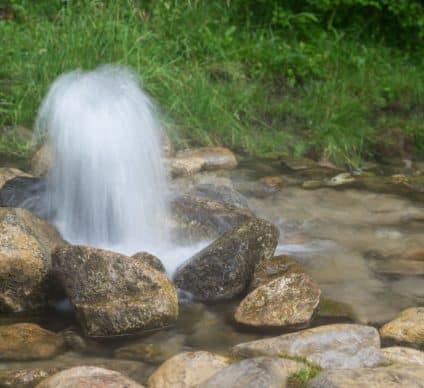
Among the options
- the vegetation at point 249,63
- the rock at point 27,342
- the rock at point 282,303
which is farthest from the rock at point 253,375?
the vegetation at point 249,63

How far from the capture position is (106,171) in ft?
18.2

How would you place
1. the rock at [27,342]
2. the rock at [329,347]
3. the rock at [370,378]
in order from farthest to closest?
the rock at [27,342] → the rock at [329,347] → the rock at [370,378]

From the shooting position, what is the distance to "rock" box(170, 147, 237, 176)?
646 centimetres

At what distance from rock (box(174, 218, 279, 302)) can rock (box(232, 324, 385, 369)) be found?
701 mm

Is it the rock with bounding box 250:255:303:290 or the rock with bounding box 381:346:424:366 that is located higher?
the rock with bounding box 381:346:424:366

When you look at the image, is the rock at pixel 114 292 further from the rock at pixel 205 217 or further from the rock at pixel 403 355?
the rock at pixel 403 355

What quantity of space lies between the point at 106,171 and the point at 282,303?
68.8 inches

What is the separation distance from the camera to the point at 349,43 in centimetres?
876

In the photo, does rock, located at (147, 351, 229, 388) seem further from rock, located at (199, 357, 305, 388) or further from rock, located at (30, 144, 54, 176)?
rock, located at (30, 144, 54, 176)

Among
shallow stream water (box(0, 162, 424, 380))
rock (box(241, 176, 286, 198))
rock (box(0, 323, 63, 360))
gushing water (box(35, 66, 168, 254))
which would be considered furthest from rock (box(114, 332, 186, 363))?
rock (box(241, 176, 286, 198))

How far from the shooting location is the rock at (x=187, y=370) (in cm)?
351

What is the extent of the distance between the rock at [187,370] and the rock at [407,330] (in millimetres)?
828

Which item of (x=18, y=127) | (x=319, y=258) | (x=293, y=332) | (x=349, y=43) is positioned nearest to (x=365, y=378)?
(x=293, y=332)

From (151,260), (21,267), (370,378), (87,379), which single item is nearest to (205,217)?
(151,260)
